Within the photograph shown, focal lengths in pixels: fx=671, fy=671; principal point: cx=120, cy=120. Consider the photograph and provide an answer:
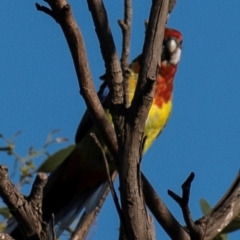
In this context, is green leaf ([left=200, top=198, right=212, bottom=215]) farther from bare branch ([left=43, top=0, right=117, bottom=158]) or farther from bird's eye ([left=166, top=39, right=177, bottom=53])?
bird's eye ([left=166, top=39, right=177, bottom=53])

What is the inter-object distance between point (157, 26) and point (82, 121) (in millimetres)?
1416

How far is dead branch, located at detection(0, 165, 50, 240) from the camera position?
1.31m

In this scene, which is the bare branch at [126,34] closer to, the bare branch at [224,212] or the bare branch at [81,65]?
the bare branch at [81,65]

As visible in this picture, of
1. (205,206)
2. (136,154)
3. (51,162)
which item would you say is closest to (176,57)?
(51,162)

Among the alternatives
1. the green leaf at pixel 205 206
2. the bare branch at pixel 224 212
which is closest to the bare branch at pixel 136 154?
the bare branch at pixel 224 212

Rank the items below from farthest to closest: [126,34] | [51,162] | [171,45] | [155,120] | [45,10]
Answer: [171,45]
[155,120]
[51,162]
[126,34]
[45,10]

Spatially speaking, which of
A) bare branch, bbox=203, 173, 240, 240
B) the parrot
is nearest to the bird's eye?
the parrot

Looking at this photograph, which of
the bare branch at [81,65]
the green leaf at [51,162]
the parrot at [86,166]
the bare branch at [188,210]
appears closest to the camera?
the bare branch at [188,210]

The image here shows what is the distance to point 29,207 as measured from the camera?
1.32 meters

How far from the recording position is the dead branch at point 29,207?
4.28ft

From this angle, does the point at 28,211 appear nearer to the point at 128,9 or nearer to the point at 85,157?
the point at 128,9

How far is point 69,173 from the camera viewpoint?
273 centimetres

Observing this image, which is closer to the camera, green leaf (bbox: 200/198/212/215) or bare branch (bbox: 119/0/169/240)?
bare branch (bbox: 119/0/169/240)

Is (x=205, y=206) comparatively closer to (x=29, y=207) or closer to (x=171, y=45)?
(x=29, y=207)
